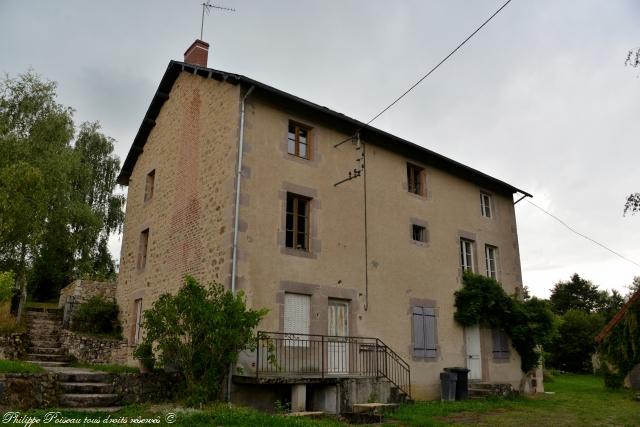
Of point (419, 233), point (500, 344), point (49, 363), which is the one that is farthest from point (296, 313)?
point (500, 344)

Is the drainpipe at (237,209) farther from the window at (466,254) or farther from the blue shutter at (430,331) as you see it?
the window at (466,254)

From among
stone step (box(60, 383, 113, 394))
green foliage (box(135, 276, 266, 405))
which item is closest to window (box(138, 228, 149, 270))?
green foliage (box(135, 276, 266, 405))

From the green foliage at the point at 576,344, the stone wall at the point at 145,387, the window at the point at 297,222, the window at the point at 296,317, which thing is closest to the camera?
the stone wall at the point at 145,387

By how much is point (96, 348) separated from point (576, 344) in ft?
94.5

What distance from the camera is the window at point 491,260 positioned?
55.7 feet

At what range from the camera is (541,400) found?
46.9 feet

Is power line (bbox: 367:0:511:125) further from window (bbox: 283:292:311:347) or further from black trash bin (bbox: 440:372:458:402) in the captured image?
black trash bin (bbox: 440:372:458:402)

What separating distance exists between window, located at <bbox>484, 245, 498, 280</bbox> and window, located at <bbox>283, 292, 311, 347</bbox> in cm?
782

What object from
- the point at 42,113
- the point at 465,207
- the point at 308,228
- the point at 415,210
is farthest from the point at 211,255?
the point at 42,113

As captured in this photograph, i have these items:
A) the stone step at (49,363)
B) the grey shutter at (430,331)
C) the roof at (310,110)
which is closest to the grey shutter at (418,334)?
the grey shutter at (430,331)

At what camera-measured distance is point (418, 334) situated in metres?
13.9

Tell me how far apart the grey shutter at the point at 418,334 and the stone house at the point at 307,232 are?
27 mm

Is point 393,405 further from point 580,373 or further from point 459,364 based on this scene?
point 580,373

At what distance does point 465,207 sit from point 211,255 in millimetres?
8903
